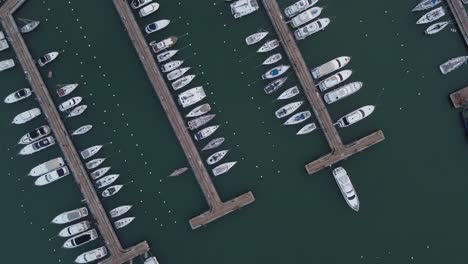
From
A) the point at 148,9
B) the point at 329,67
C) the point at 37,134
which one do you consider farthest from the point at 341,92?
the point at 37,134

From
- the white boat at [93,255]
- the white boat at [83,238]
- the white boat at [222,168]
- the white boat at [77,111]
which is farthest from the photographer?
the white boat at [77,111]

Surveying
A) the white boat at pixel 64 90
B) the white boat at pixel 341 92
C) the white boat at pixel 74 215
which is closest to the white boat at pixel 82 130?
the white boat at pixel 64 90

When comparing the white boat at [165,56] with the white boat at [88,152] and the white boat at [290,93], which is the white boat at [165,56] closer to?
the white boat at [88,152]

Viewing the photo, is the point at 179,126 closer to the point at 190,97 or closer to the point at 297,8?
the point at 190,97

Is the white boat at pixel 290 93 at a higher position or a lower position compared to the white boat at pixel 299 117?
higher

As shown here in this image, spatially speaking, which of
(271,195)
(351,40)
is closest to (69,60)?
(271,195)

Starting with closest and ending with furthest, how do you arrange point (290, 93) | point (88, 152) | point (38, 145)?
point (290, 93)
point (88, 152)
point (38, 145)
